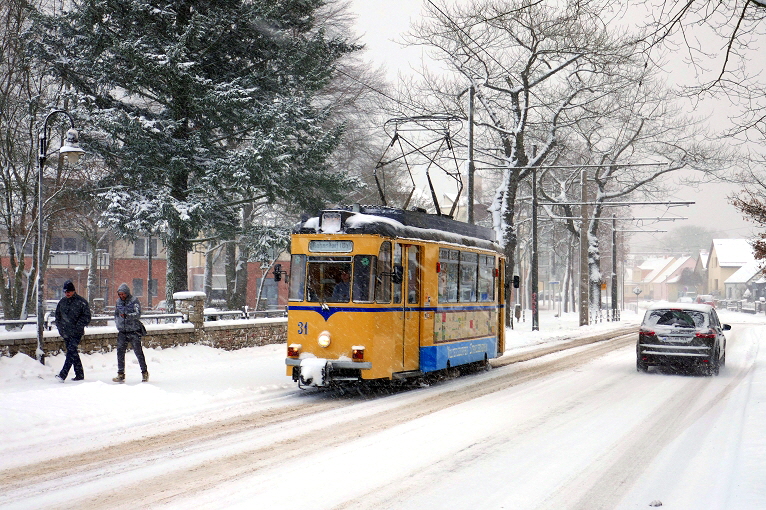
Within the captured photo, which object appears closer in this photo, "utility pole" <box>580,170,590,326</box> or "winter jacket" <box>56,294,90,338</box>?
"winter jacket" <box>56,294,90,338</box>

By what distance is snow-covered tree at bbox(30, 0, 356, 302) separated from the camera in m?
22.2

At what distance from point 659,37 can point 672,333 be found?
33.0 ft

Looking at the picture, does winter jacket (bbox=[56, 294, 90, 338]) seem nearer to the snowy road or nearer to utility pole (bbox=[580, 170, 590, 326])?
the snowy road

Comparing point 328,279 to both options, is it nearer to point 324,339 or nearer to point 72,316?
point 324,339

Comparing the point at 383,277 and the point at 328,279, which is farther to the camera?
the point at 328,279

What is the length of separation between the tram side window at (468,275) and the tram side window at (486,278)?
1.33 feet

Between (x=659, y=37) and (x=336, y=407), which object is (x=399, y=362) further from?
(x=659, y=37)

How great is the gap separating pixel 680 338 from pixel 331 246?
8940mm

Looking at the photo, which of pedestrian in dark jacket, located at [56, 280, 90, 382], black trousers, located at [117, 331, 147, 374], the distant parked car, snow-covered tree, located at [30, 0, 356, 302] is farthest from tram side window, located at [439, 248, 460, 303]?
snow-covered tree, located at [30, 0, 356, 302]

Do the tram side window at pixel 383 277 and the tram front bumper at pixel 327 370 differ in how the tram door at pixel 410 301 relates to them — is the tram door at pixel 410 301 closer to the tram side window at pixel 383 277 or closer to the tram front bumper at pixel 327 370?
the tram side window at pixel 383 277

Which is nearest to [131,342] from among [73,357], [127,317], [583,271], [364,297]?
[127,317]

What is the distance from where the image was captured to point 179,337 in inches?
775

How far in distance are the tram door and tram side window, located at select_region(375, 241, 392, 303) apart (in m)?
0.21

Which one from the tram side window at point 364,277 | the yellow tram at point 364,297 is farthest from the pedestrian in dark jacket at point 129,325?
the tram side window at point 364,277
